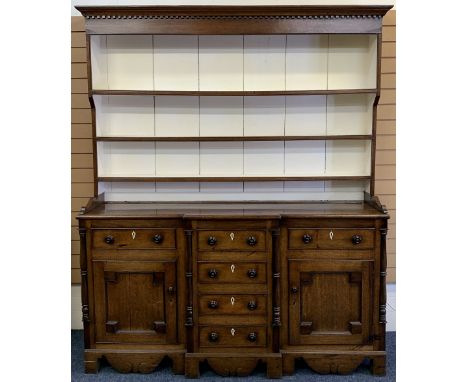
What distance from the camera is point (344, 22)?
3.39m

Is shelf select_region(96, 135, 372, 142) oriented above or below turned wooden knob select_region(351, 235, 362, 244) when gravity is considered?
above

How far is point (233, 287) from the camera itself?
3248 mm

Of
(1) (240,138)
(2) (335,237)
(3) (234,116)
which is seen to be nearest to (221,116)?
(3) (234,116)

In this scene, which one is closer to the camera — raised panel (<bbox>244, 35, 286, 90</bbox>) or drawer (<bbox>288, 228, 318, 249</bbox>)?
drawer (<bbox>288, 228, 318, 249</bbox>)

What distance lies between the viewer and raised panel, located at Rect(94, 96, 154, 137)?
371 cm

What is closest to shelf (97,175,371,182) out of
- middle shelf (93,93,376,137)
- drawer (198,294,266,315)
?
middle shelf (93,93,376,137)

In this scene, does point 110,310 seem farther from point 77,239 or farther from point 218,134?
point 218,134

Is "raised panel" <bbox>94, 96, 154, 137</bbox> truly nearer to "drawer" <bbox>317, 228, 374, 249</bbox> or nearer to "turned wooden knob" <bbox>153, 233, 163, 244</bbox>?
"turned wooden knob" <bbox>153, 233, 163, 244</bbox>

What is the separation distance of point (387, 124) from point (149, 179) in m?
1.76

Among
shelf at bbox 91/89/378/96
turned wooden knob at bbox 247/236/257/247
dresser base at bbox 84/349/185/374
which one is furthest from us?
shelf at bbox 91/89/378/96

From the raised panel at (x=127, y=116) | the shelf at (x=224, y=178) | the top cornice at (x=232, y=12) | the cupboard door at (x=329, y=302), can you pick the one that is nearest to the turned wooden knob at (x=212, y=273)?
the cupboard door at (x=329, y=302)

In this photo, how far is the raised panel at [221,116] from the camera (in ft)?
12.1

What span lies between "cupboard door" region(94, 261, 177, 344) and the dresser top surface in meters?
0.31

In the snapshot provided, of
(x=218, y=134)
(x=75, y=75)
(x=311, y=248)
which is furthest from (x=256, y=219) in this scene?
(x=75, y=75)
